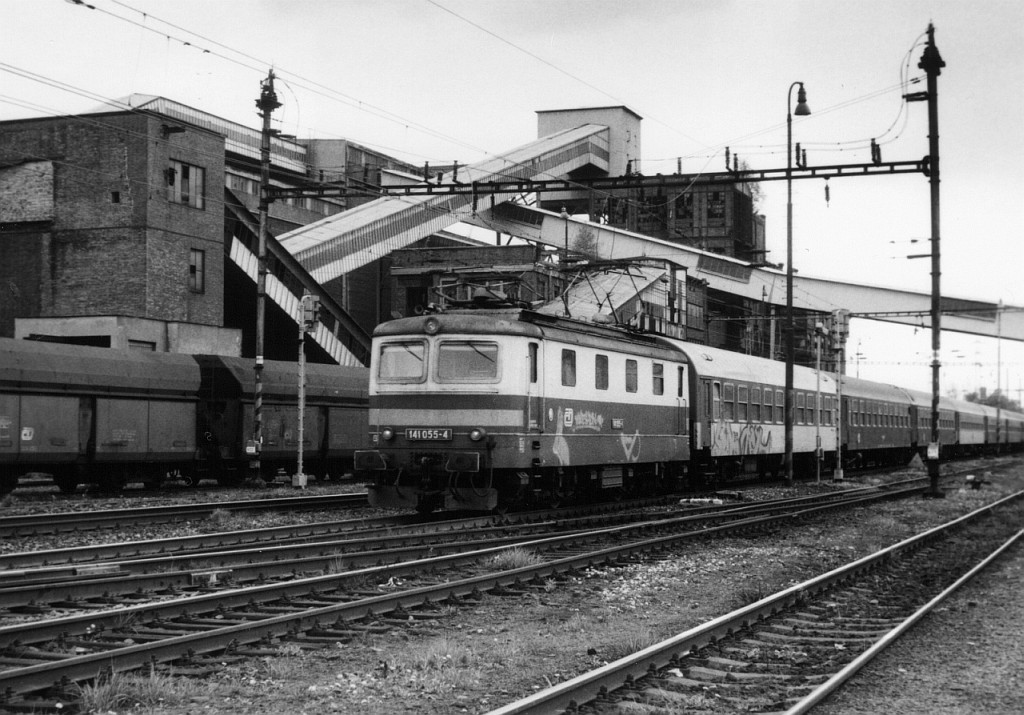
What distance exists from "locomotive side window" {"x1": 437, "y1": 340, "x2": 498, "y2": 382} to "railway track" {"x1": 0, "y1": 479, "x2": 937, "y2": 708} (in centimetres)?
399

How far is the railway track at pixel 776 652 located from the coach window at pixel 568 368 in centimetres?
636

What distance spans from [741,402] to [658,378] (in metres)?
6.11

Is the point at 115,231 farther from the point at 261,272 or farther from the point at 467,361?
the point at 467,361

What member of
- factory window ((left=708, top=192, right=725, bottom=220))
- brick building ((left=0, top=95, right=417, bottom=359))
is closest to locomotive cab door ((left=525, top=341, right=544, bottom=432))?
brick building ((left=0, top=95, right=417, bottom=359))

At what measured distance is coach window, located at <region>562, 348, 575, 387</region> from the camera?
62.7 ft

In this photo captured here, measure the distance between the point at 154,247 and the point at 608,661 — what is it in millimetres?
33221

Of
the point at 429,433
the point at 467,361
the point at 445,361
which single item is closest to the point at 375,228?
the point at 445,361

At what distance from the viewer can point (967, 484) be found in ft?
111

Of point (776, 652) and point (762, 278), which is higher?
point (762, 278)

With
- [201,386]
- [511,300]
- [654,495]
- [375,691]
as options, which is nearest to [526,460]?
[511,300]

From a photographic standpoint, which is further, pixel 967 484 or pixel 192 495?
pixel 967 484

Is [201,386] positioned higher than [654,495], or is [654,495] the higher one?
[201,386]

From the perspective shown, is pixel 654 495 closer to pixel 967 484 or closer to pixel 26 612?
pixel 967 484

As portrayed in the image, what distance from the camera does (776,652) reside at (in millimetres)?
9062
